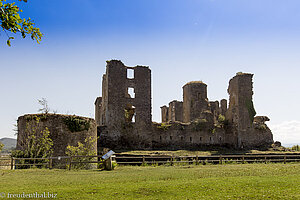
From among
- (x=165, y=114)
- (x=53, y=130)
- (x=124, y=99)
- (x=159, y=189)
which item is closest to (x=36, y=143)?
(x=53, y=130)

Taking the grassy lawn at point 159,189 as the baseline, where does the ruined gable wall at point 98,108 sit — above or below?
above

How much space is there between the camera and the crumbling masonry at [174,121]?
1217 inches

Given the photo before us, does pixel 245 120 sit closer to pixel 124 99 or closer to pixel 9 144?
pixel 124 99

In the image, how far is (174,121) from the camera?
33625 millimetres

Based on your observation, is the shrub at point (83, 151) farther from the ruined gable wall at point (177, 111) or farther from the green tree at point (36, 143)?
the ruined gable wall at point (177, 111)

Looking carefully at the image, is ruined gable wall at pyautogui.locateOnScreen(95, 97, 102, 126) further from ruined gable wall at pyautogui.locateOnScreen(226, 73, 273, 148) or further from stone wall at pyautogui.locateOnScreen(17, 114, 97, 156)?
stone wall at pyautogui.locateOnScreen(17, 114, 97, 156)

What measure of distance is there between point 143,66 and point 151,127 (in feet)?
23.6

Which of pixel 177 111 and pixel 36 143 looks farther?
pixel 177 111

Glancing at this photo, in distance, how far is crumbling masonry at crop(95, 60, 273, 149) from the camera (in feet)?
101

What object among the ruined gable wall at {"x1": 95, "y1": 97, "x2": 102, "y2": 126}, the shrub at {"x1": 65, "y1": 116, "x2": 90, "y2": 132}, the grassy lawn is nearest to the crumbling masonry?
the ruined gable wall at {"x1": 95, "y1": 97, "x2": 102, "y2": 126}

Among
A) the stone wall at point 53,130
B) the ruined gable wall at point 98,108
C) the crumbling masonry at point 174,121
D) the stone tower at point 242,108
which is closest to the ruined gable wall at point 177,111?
the crumbling masonry at point 174,121

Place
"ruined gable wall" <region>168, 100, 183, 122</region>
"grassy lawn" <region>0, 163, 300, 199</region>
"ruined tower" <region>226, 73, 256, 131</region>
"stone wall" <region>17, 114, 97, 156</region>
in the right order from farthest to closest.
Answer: "ruined gable wall" <region>168, 100, 183, 122</region>
"ruined tower" <region>226, 73, 256, 131</region>
"stone wall" <region>17, 114, 97, 156</region>
"grassy lawn" <region>0, 163, 300, 199</region>

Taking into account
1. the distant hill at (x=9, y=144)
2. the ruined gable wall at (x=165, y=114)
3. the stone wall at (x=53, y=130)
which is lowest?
the distant hill at (x=9, y=144)

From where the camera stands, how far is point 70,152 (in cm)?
1769
